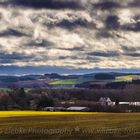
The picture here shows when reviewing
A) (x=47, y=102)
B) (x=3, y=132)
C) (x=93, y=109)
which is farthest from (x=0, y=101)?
(x=3, y=132)

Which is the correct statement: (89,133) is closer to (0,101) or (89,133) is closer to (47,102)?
(47,102)

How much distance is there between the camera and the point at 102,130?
53312 millimetres

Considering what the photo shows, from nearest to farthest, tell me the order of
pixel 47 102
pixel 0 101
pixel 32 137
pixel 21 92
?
pixel 32 137 → pixel 47 102 → pixel 0 101 → pixel 21 92

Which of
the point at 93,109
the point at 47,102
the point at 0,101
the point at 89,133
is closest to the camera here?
the point at 89,133

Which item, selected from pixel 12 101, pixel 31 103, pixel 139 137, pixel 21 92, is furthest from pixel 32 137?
pixel 21 92

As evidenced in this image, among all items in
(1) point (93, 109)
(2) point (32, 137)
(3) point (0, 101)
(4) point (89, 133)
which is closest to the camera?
(2) point (32, 137)

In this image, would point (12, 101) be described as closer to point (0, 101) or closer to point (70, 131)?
point (0, 101)

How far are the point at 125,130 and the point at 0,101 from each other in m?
117

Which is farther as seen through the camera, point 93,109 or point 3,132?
point 93,109

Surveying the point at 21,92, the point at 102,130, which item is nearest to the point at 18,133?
the point at 102,130

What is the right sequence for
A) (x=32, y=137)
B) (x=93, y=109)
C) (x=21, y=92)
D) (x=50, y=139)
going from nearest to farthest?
1. (x=50, y=139)
2. (x=32, y=137)
3. (x=93, y=109)
4. (x=21, y=92)

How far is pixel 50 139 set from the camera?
144 ft

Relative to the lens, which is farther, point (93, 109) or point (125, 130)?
point (93, 109)

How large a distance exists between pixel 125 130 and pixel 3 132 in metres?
14.8
